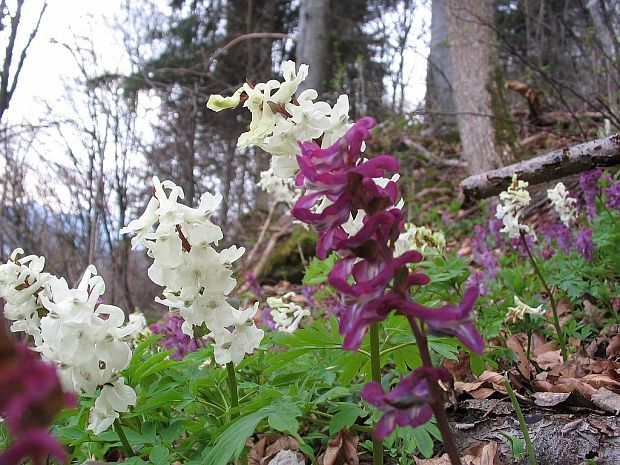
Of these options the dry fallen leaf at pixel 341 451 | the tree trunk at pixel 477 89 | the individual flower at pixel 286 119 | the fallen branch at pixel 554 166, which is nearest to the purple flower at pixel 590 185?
the fallen branch at pixel 554 166

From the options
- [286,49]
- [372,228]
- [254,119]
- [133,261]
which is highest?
[286,49]

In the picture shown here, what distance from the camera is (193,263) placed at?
1577 mm

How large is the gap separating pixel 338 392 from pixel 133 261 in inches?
354

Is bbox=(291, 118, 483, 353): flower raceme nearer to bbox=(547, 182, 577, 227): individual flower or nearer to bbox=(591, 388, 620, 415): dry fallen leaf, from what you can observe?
bbox=(591, 388, 620, 415): dry fallen leaf

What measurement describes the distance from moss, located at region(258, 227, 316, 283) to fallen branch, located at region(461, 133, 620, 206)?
10.6 feet

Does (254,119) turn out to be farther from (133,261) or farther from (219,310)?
(133,261)

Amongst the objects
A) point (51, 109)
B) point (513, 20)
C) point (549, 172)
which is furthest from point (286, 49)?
point (549, 172)

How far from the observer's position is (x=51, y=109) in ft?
22.7

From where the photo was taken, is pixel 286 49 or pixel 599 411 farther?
pixel 286 49

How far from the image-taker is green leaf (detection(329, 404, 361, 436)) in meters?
1.55

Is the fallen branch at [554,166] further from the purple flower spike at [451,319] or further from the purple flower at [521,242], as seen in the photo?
the purple flower spike at [451,319]

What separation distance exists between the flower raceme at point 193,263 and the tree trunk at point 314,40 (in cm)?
851

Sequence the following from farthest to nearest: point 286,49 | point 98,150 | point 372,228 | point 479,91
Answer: point 286,49
point 479,91
point 98,150
point 372,228

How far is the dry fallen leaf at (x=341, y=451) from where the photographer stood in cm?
197
